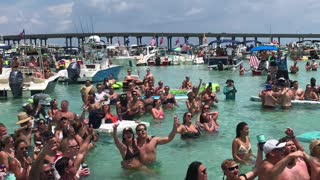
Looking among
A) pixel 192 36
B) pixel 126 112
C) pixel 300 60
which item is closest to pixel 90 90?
pixel 126 112

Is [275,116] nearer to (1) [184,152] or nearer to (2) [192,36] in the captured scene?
(1) [184,152]

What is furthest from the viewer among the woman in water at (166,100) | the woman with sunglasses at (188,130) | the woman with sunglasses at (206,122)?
the woman in water at (166,100)

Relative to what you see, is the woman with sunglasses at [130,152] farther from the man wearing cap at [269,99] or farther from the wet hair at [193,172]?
the man wearing cap at [269,99]

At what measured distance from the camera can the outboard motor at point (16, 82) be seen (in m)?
19.9

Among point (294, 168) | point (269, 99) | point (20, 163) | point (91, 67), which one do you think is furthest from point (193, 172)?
point (91, 67)

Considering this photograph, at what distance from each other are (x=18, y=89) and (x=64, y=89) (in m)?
5.51

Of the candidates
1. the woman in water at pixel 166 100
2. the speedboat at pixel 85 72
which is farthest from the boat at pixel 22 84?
the woman in water at pixel 166 100

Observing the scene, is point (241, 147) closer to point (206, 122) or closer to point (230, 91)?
point (206, 122)

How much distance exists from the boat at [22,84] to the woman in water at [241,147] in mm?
14298

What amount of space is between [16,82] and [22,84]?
650 millimetres

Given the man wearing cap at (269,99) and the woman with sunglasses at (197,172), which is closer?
the woman with sunglasses at (197,172)

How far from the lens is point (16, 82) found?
65.9 ft

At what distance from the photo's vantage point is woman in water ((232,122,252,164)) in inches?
303

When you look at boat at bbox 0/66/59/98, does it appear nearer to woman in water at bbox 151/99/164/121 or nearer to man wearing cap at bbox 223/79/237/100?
man wearing cap at bbox 223/79/237/100
